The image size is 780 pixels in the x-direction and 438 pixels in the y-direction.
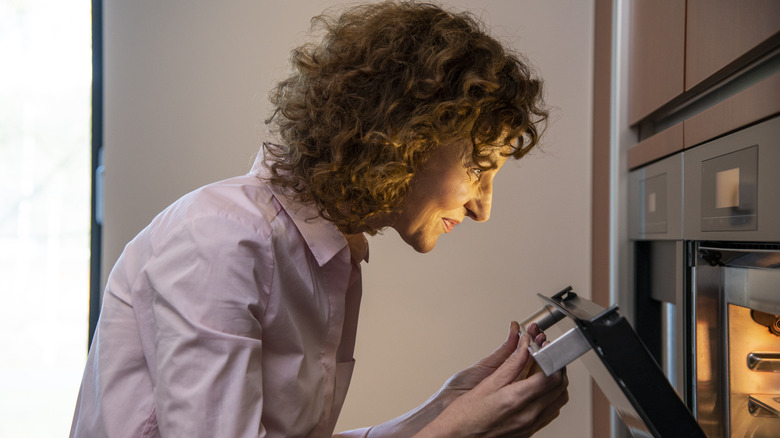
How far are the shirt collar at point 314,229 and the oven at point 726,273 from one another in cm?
52

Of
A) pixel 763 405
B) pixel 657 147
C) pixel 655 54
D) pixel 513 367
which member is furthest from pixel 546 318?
pixel 655 54

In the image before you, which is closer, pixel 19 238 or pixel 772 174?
pixel 772 174

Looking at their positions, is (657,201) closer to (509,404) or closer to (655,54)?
(655,54)

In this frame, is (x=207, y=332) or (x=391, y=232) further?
(x=391, y=232)

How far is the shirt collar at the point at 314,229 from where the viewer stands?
87cm

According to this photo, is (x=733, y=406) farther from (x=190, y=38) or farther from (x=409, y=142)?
(x=190, y=38)

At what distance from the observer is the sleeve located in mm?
709

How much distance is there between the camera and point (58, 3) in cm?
219

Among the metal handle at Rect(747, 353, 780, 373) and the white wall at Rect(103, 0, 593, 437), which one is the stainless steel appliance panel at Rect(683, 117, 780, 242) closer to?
the metal handle at Rect(747, 353, 780, 373)

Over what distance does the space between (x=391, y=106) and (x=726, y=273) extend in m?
0.52

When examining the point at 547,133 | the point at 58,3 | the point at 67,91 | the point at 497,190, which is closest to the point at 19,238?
the point at 67,91

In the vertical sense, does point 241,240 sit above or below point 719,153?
below

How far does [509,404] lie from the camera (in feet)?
2.46

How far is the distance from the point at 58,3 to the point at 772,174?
219cm
